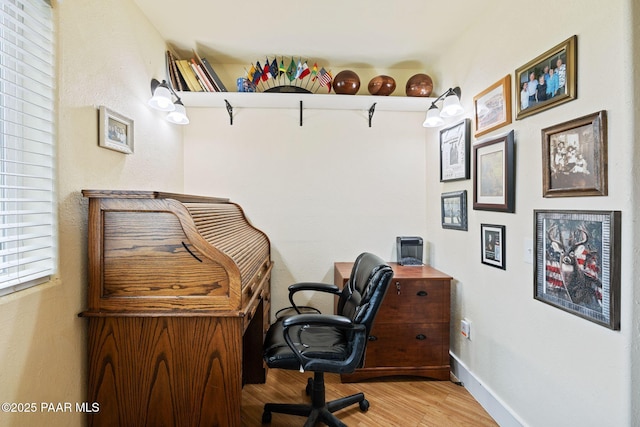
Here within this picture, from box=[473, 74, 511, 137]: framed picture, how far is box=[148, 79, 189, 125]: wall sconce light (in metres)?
2.04

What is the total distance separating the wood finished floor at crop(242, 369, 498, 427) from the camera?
1.71 meters

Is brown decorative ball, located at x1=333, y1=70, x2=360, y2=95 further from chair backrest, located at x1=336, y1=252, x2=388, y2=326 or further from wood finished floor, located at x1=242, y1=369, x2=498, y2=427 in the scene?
wood finished floor, located at x1=242, y1=369, x2=498, y2=427

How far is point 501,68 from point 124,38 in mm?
2228

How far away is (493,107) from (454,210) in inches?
29.4

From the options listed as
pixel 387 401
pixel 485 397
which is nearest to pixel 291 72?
pixel 387 401

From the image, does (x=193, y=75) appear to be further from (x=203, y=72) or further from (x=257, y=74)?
(x=257, y=74)

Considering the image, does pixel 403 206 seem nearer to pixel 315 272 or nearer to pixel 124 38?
pixel 315 272

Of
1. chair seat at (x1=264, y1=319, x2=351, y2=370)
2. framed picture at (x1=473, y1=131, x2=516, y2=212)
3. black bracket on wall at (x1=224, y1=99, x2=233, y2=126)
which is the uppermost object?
black bracket on wall at (x1=224, y1=99, x2=233, y2=126)

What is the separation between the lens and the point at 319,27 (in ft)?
6.55

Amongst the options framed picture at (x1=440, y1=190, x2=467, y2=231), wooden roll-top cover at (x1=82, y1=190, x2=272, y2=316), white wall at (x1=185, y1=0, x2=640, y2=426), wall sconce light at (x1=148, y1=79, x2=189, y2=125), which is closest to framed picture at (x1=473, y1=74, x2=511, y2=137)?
white wall at (x1=185, y1=0, x2=640, y2=426)

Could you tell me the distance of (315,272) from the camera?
2570mm

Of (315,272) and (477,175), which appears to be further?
(315,272)

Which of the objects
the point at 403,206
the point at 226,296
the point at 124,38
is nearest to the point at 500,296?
the point at 403,206

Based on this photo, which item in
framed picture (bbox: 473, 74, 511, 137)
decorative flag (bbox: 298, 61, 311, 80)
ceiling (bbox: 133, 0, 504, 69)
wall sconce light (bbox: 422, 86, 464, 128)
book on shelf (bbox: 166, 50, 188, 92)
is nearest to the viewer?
framed picture (bbox: 473, 74, 511, 137)
